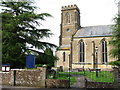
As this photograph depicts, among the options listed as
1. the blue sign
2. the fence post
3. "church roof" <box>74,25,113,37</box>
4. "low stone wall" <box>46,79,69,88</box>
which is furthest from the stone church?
"low stone wall" <box>46,79,69,88</box>

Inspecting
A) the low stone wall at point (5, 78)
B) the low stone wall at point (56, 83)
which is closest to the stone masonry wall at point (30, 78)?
the low stone wall at point (56, 83)

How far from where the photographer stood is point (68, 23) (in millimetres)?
50500

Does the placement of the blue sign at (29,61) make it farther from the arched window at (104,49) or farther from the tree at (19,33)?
the arched window at (104,49)

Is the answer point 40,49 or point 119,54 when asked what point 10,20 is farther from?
point 119,54

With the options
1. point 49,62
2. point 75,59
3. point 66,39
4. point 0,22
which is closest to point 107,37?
point 75,59

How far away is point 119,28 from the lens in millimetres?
16719

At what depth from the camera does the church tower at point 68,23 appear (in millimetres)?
49594

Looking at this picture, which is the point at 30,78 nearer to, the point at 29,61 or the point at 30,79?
the point at 30,79

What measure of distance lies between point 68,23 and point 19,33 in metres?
37.8

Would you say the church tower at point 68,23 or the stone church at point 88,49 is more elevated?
the church tower at point 68,23

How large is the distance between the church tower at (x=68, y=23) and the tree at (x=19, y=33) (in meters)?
34.6

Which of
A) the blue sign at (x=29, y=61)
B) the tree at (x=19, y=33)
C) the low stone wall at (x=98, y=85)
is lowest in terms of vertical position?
the low stone wall at (x=98, y=85)

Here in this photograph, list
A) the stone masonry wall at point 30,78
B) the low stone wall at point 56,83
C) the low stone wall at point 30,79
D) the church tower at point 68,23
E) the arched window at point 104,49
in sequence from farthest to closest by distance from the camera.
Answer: the church tower at point 68,23 → the arched window at point 104,49 → the stone masonry wall at point 30,78 → the low stone wall at point 30,79 → the low stone wall at point 56,83

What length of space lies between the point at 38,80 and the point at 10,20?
6.24 metres
